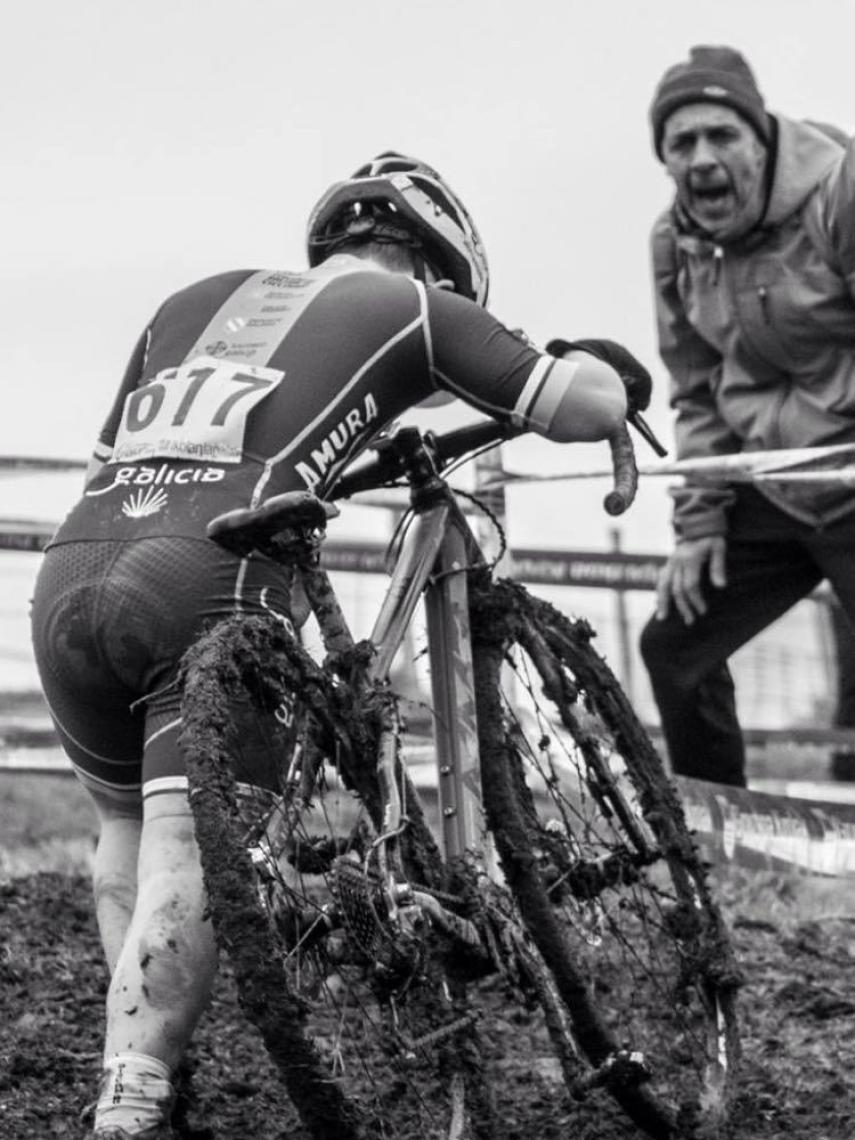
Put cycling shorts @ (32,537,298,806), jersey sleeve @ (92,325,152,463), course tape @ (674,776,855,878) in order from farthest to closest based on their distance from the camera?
course tape @ (674,776,855,878) → jersey sleeve @ (92,325,152,463) → cycling shorts @ (32,537,298,806)

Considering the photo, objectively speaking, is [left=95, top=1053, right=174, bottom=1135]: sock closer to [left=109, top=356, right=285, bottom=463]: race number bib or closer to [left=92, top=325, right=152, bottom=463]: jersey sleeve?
[left=109, top=356, right=285, bottom=463]: race number bib

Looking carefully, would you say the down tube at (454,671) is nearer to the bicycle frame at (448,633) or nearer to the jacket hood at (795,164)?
the bicycle frame at (448,633)

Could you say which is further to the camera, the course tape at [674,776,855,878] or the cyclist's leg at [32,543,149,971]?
the course tape at [674,776,855,878]

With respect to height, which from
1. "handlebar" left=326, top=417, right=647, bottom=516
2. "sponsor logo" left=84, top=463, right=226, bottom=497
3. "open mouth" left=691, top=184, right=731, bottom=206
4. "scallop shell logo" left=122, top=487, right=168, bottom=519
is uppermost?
"open mouth" left=691, top=184, right=731, bottom=206

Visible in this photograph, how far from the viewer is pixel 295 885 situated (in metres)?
3.93

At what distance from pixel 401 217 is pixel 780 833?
4.00 metres

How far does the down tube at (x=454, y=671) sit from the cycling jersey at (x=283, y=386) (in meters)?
0.44

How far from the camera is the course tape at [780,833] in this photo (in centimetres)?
773

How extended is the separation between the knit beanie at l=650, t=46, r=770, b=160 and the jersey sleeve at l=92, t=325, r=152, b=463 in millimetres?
3109

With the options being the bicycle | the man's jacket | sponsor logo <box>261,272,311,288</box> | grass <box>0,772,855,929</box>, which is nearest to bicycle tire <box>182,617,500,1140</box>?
the bicycle

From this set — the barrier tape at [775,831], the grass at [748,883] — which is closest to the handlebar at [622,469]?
the grass at [748,883]

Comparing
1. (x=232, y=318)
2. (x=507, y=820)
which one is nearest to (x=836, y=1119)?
(x=507, y=820)

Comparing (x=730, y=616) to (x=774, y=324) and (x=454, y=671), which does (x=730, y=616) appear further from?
(x=454, y=671)

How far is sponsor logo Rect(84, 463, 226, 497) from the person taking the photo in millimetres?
4062
